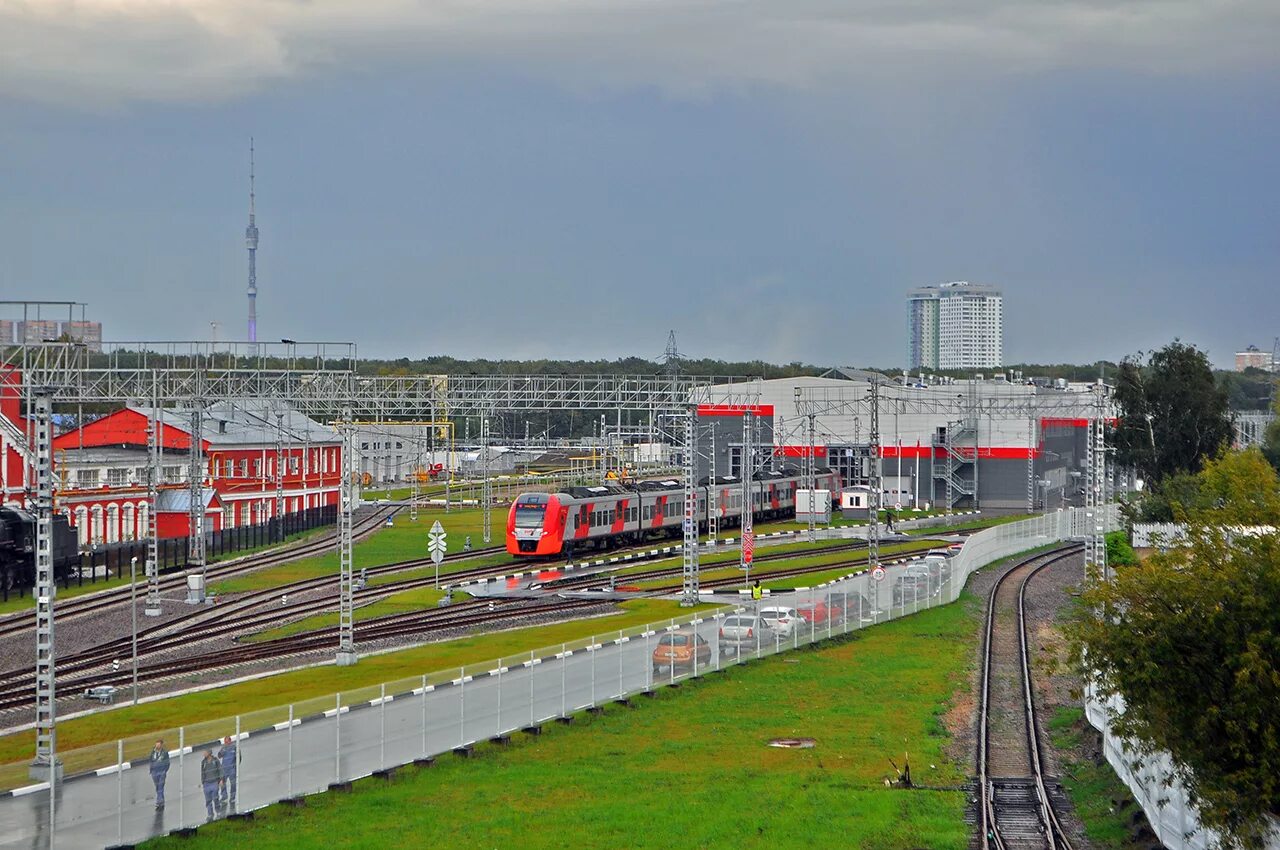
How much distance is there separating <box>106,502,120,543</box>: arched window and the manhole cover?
52.9 m

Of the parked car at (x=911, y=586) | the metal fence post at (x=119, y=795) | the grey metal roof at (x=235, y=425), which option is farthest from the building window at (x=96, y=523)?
the metal fence post at (x=119, y=795)

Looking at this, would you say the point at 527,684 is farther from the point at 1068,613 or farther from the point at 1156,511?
the point at 1156,511

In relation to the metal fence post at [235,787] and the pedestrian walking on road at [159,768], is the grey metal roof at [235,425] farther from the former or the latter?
the pedestrian walking on road at [159,768]

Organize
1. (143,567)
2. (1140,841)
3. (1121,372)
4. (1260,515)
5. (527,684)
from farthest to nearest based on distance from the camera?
(1121,372)
(143,567)
(527,684)
(1140,841)
(1260,515)

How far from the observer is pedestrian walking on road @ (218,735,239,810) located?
23.7m

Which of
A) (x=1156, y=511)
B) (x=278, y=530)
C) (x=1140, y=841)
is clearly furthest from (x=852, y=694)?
(x=278, y=530)

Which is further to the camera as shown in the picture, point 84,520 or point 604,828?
point 84,520

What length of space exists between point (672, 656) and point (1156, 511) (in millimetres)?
33236

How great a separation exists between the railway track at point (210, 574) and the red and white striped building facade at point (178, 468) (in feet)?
14.7

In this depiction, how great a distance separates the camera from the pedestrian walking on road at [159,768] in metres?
22.4

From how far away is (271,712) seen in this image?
2458 cm

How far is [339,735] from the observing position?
2627 cm

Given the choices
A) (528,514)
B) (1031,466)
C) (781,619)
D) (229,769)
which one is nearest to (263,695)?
(229,769)

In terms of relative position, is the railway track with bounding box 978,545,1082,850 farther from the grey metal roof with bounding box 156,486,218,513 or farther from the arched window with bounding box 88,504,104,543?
the arched window with bounding box 88,504,104,543
